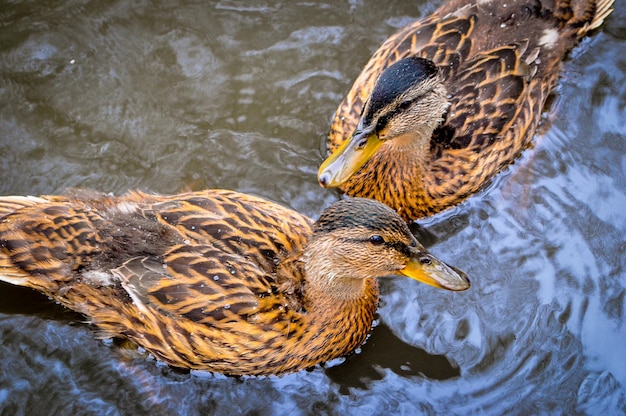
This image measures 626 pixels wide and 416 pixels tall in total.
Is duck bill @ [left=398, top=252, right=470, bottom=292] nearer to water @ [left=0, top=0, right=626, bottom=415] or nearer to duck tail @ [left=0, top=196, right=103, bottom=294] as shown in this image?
water @ [left=0, top=0, right=626, bottom=415]

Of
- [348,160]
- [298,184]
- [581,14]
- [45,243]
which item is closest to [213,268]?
[45,243]

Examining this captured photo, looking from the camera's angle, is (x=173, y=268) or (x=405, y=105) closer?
(x=173, y=268)

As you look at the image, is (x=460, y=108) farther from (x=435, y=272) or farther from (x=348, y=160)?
(x=435, y=272)

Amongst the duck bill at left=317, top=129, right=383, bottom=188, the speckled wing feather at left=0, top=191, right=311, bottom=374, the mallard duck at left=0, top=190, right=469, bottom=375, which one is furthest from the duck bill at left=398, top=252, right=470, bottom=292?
the duck bill at left=317, top=129, right=383, bottom=188

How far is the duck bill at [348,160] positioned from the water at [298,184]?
0.76 meters

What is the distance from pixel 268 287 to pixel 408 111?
1536 mm

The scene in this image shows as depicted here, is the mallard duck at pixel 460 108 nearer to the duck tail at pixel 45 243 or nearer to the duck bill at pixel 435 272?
the duck bill at pixel 435 272

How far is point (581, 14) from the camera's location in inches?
230

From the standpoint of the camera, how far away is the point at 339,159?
477cm

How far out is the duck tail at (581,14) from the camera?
223 inches

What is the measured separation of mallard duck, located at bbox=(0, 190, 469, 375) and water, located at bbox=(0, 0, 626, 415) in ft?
1.20

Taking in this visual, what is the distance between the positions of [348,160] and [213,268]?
3.92ft

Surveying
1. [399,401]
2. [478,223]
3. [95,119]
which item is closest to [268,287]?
[399,401]

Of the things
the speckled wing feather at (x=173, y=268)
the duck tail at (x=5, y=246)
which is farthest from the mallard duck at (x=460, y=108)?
the duck tail at (x=5, y=246)
